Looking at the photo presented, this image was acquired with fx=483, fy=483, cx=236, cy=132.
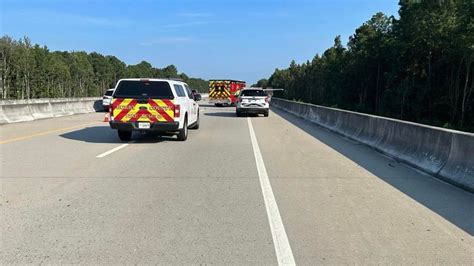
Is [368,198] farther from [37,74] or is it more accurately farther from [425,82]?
[37,74]

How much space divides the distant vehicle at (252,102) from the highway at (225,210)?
1854cm


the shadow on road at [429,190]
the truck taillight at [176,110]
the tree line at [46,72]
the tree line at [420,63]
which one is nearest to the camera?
the shadow on road at [429,190]

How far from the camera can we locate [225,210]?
269 inches

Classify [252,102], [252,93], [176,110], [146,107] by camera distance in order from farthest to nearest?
[252,93] → [252,102] → [176,110] → [146,107]

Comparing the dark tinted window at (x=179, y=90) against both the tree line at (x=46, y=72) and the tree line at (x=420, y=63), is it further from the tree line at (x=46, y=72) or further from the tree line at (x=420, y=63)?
the tree line at (x=46, y=72)

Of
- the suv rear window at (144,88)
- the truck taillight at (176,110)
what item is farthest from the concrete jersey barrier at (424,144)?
the suv rear window at (144,88)

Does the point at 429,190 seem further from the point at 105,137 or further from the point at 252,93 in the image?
the point at 252,93

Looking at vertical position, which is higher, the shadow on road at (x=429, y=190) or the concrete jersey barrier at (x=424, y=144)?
the concrete jersey barrier at (x=424, y=144)

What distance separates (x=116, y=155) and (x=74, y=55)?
442ft

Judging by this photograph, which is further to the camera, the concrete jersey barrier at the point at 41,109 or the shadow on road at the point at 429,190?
the concrete jersey barrier at the point at 41,109

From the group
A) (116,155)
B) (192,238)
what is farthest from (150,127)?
(192,238)

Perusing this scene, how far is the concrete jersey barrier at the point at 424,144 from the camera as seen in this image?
8.95 m

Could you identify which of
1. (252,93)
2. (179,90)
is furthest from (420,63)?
(179,90)

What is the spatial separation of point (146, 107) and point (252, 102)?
660 inches
